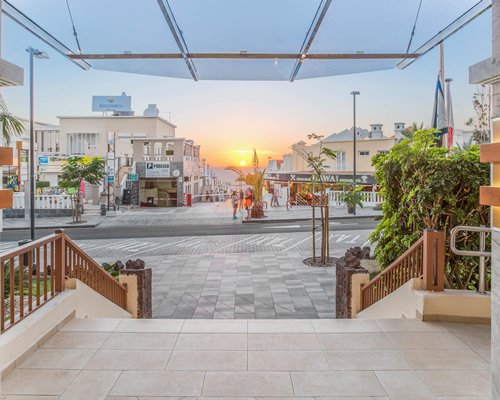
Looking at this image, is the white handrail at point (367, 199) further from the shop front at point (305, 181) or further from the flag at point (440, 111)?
the flag at point (440, 111)

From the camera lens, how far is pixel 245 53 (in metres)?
4.36

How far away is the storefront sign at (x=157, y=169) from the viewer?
29906 mm

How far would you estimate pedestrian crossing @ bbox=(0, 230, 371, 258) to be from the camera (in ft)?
41.1

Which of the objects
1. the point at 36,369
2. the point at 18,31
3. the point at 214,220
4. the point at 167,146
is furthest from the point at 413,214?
Result: the point at 167,146

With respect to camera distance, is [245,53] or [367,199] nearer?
[245,53]

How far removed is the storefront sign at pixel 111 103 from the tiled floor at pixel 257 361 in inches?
1624

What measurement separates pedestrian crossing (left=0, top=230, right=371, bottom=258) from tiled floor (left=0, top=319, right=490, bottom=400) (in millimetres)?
7922

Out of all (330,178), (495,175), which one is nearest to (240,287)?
(495,175)

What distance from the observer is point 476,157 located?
4.77m

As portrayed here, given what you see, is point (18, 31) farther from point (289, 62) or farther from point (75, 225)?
point (75, 225)

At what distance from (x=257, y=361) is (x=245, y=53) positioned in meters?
3.03

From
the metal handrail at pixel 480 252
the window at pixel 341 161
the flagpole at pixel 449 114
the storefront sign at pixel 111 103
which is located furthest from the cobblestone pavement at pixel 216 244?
the storefront sign at pixel 111 103

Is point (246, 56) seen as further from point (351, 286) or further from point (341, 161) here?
point (341, 161)

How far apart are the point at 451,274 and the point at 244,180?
17316mm
